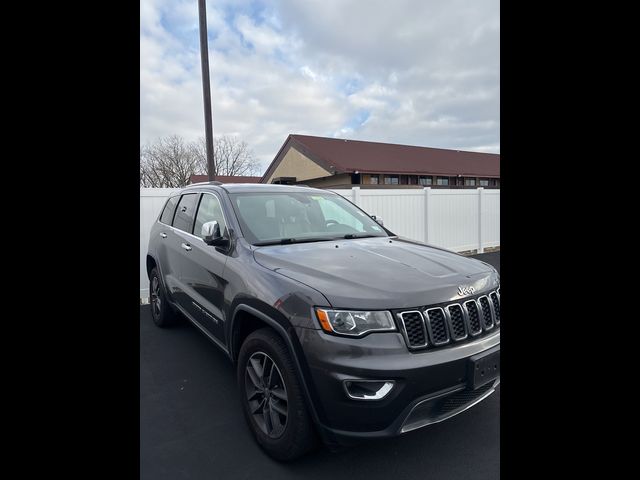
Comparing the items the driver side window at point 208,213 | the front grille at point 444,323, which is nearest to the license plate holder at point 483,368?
the front grille at point 444,323

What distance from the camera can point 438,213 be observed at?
1016 cm

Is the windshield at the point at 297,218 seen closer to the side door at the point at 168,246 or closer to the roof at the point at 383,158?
the side door at the point at 168,246

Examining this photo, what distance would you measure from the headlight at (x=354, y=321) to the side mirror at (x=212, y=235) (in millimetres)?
1260

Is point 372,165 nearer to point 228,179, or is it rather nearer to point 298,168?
point 298,168

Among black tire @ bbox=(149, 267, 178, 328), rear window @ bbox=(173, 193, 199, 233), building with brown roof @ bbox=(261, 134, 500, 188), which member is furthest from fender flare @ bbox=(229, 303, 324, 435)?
building with brown roof @ bbox=(261, 134, 500, 188)

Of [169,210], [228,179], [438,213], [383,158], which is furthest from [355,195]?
[228,179]

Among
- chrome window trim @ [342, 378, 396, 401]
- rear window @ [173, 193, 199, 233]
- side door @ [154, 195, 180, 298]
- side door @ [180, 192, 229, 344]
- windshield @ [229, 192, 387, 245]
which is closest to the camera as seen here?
chrome window trim @ [342, 378, 396, 401]

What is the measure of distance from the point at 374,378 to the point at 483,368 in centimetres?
72

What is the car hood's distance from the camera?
6.64 feet

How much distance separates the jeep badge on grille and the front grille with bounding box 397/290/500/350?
50 mm

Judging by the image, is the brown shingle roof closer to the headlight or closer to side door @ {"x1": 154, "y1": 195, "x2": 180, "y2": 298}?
side door @ {"x1": 154, "y1": 195, "x2": 180, "y2": 298}
